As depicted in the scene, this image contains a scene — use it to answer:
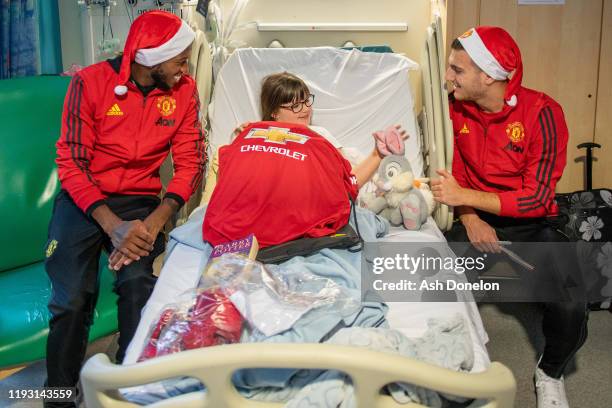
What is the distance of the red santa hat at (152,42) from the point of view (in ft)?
7.66

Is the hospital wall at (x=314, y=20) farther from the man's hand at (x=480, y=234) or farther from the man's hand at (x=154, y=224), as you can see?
the man's hand at (x=154, y=224)

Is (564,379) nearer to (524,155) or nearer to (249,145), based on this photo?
(524,155)

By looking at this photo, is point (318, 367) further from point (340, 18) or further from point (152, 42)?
point (340, 18)

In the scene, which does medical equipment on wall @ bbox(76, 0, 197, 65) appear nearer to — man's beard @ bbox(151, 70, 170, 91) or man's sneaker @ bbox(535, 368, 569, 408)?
man's beard @ bbox(151, 70, 170, 91)

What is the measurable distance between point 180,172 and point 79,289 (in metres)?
0.61

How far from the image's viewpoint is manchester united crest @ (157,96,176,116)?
8.08 ft

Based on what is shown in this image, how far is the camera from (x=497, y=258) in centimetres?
252

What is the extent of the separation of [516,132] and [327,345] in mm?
1491

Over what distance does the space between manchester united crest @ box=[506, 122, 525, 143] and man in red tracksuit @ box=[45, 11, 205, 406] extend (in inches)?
47.7

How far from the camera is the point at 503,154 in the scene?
2.50 meters

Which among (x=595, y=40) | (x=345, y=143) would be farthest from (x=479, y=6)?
(x=345, y=143)

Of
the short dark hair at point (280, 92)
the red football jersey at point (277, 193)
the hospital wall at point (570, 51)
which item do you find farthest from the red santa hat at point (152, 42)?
the hospital wall at point (570, 51)

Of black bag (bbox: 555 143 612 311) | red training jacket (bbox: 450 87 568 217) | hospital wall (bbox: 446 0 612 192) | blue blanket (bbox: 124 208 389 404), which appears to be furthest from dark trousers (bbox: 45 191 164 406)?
hospital wall (bbox: 446 0 612 192)

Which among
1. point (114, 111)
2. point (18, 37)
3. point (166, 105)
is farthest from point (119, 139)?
point (18, 37)
